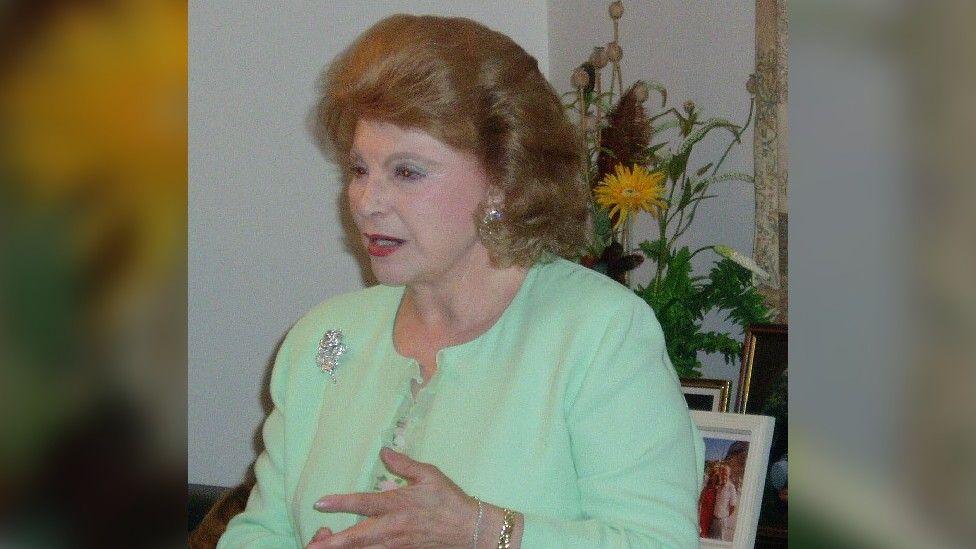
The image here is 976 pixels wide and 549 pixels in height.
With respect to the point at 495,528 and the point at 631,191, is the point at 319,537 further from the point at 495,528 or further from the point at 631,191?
the point at 631,191

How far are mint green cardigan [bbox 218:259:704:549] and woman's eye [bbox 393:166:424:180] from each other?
22 centimetres

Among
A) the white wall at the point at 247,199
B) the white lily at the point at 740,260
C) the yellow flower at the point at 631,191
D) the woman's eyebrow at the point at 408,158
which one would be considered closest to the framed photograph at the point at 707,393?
the white lily at the point at 740,260

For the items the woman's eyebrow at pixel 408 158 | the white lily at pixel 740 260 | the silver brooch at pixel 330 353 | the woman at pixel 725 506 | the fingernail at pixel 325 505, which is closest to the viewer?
the fingernail at pixel 325 505

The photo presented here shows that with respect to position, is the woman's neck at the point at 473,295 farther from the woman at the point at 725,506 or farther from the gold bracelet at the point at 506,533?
the woman at the point at 725,506

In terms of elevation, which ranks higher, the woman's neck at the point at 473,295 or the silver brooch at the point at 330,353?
the woman's neck at the point at 473,295

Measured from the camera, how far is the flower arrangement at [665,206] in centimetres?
173

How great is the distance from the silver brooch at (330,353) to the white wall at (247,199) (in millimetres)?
827
